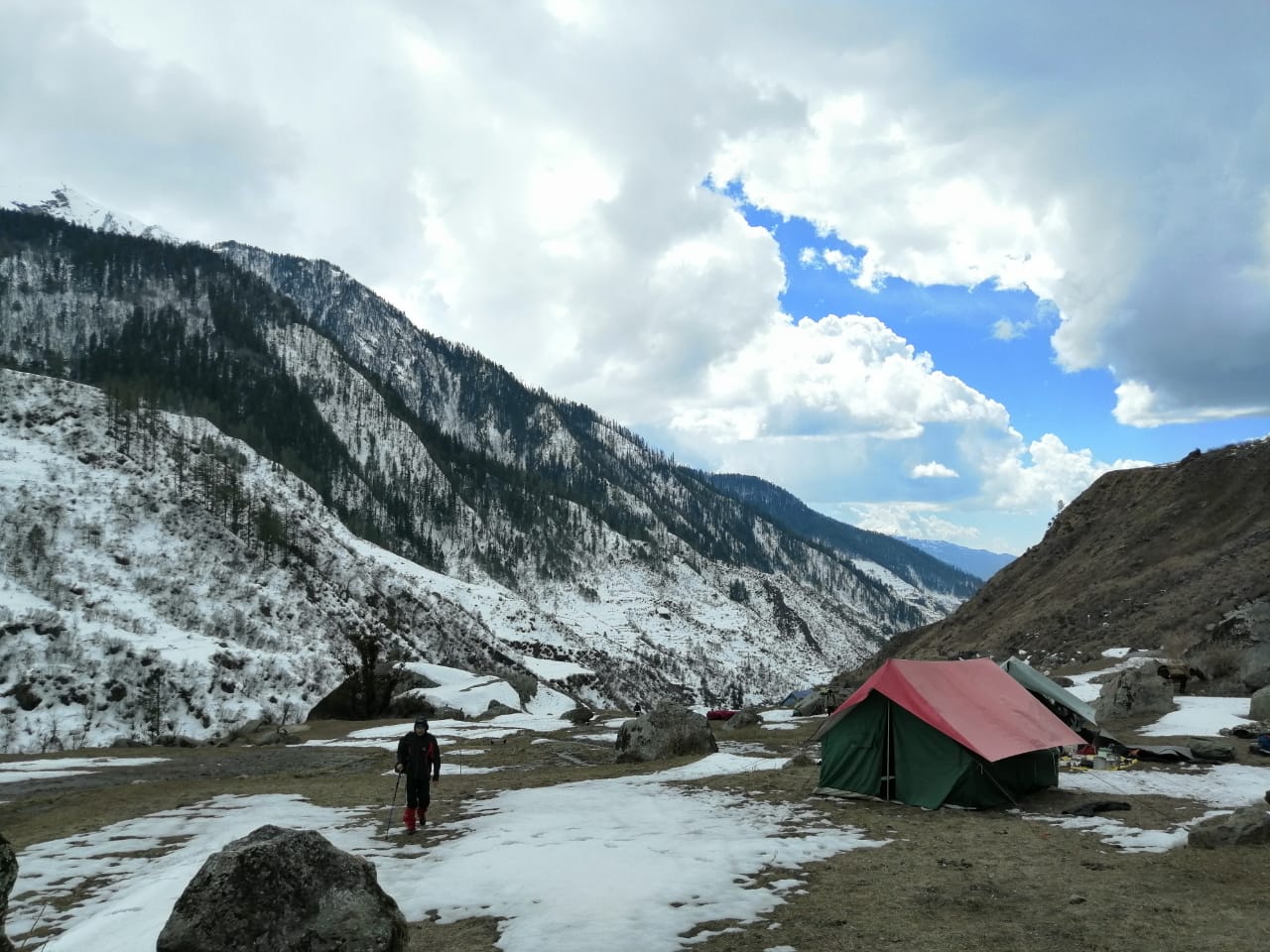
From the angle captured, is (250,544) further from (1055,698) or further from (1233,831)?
(1233,831)

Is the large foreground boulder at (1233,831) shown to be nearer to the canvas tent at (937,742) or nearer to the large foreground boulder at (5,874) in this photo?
the canvas tent at (937,742)

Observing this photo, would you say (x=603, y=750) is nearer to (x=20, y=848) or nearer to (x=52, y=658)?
(x=20, y=848)

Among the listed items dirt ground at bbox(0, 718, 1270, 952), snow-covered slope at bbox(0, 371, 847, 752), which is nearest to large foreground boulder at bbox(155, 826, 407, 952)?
dirt ground at bbox(0, 718, 1270, 952)

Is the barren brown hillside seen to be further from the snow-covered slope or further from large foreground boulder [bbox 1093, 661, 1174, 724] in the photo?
the snow-covered slope

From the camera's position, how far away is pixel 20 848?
39.4 feet

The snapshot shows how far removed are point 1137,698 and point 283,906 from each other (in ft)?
86.3

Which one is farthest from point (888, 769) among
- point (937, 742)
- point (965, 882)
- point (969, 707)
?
point (965, 882)

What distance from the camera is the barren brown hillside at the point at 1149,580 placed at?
32344mm

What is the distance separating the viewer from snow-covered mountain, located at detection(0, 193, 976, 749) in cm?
4681

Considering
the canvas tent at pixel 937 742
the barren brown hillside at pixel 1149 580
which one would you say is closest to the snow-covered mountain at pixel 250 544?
the canvas tent at pixel 937 742

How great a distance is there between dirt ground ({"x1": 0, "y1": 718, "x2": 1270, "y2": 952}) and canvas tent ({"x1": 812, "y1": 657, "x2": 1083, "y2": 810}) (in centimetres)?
45

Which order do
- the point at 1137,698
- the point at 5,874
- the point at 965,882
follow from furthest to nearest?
1. the point at 1137,698
2. the point at 965,882
3. the point at 5,874

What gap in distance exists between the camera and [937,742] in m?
14.2

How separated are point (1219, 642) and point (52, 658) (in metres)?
58.3
